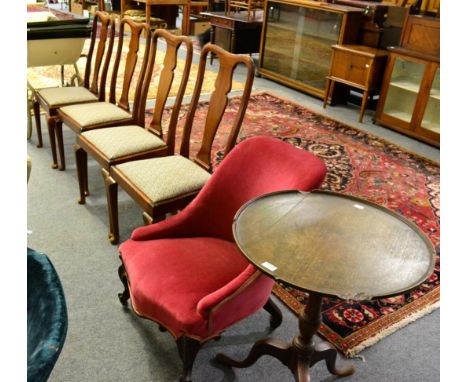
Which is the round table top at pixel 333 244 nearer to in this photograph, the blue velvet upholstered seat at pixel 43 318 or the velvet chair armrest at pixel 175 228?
the velvet chair armrest at pixel 175 228

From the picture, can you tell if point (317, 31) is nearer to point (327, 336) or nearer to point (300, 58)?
point (300, 58)

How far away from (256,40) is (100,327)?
4.96m

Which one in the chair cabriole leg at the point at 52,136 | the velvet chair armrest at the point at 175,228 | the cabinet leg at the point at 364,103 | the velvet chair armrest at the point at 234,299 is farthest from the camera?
the cabinet leg at the point at 364,103

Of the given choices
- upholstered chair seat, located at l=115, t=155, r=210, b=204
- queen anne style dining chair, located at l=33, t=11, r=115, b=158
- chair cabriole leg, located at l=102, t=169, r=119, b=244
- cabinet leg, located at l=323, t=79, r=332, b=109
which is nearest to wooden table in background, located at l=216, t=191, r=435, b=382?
upholstered chair seat, located at l=115, t=155, r=210, b=204

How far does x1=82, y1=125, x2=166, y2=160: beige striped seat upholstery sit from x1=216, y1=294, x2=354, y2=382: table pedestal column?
1155mm

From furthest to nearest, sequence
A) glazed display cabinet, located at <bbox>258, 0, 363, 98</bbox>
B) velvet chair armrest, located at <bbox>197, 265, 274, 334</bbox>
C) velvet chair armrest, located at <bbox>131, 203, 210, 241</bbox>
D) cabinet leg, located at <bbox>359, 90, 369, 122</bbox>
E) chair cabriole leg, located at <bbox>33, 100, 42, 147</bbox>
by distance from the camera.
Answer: glazed display cabinet, located at <bbox>258, 0, 363, 98</bbox>
cabinet leg, located at <bbox>359, 90, 369, 122</bbox>
chair cabriole leg, located at <bbox>33, 100, 42, 147</bbox>
velvet chair armrest, located at <bbox>131, 203, 210, 241</bbox>
velvet chair armrest, located at <bbox>197, 265, 274, 334</bbox>

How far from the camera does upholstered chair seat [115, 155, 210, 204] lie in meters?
1.91

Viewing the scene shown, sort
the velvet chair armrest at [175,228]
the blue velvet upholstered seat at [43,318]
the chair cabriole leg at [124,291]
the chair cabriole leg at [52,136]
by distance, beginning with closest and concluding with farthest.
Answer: the blue velvet upholstered seat at [43,318] < the velvet chair armrest at [175,228] < the chair cabriole leg at [124,291] < the chair cabriole leg at [52,136]

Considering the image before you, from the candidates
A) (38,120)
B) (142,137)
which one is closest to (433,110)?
(142,137)

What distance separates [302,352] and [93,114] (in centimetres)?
189

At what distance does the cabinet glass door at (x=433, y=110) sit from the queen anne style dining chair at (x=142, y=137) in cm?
235

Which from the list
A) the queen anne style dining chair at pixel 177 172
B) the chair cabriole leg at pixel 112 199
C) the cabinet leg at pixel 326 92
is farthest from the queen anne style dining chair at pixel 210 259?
the cabinet leg at pixel 326 92

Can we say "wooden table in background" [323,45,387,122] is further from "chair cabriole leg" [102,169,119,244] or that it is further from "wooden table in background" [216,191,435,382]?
"wooden table in background" [216,191,435,382]

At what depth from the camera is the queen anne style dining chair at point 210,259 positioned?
1.34 metres
